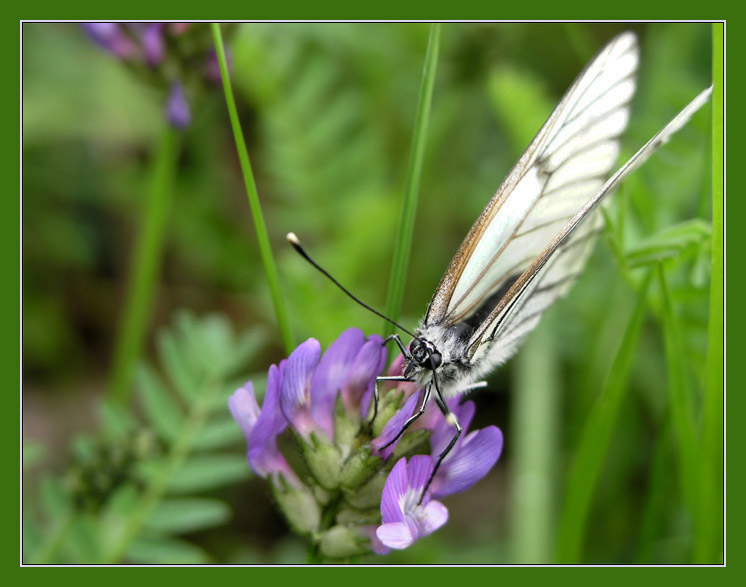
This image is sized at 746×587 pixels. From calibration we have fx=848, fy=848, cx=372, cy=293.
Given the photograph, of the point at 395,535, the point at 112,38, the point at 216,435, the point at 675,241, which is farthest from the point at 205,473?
the point at 675,241

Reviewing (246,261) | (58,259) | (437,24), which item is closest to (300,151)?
(246,261)

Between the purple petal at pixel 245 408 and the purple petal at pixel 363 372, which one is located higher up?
the purple petal at pixel 363 372

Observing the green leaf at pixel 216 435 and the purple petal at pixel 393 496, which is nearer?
the purple petal at pixel 393 496

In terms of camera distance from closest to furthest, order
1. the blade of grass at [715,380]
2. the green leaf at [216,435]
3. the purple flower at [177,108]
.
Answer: the blade of grass at [715,380] < the green leaf at [216,435] < the purple flower at [177,108]

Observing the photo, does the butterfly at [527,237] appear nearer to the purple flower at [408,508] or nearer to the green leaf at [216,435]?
the purple flower at [408,508]

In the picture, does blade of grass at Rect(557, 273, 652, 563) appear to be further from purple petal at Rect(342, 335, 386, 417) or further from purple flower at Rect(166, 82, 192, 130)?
purple flower at Rect(166, 82, 192, 130)

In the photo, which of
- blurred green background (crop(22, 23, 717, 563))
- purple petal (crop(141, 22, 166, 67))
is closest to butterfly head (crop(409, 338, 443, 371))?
blurred green background (crop(22, 23, 717, 563))

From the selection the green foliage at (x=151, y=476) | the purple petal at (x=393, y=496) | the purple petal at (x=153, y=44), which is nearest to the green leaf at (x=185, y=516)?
the green foliage at (x=151, y=476)

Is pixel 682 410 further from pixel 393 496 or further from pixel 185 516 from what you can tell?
pixel 185 516
